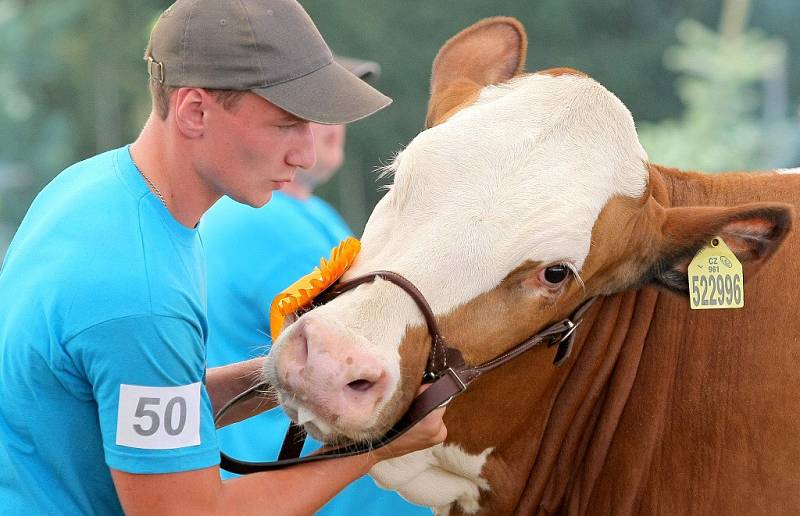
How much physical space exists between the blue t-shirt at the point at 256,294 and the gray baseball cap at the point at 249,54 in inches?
69.3

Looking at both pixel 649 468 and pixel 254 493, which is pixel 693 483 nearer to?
pixel 649 468

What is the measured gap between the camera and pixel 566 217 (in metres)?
2.85

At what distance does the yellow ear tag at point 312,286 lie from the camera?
2.82m

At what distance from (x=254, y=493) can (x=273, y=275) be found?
1818mm

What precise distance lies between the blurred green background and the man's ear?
655 inches

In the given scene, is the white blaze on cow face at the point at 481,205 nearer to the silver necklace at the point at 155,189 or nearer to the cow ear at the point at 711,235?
the cow ear at the point at 711,235

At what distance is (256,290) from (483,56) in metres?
1.37

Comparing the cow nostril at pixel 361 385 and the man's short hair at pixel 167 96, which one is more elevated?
the man's short hair at pixel 167 96

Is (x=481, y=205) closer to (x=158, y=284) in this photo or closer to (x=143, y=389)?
(x=158, y=284)

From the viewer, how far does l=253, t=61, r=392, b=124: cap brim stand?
2.54m

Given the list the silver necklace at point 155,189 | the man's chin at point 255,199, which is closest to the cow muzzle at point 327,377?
the man's chin at point 255,199

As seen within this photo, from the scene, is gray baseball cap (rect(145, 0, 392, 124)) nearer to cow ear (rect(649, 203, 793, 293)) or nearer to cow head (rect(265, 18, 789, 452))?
cow head (rect(265, 18, 789, 452))

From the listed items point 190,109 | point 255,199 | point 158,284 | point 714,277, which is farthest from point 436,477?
point 190,109

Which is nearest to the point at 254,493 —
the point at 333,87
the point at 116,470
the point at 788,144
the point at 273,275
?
the point at 116,470
